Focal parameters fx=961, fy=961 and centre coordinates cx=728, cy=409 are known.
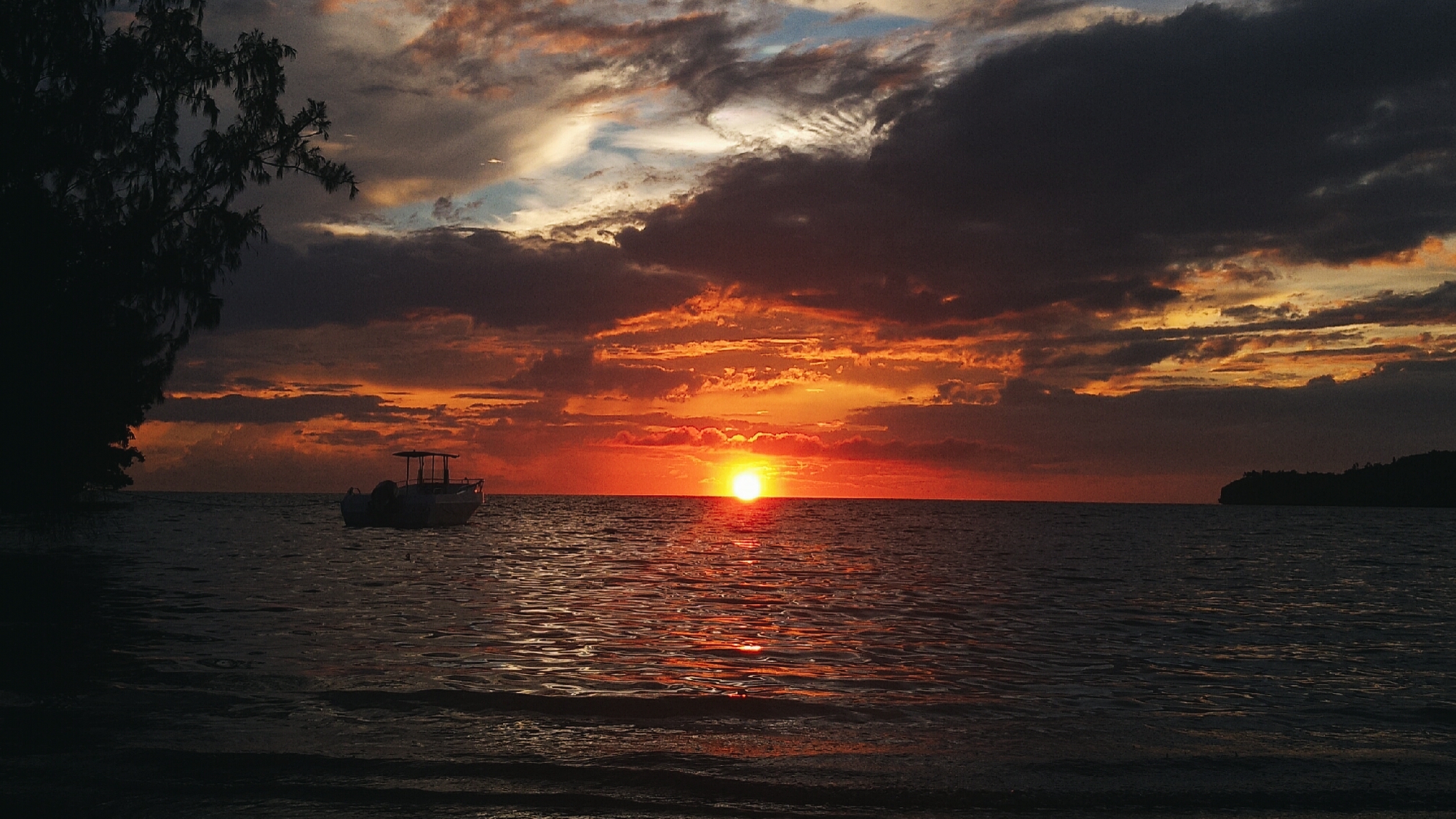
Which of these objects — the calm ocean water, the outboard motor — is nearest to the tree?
the calm ocean water

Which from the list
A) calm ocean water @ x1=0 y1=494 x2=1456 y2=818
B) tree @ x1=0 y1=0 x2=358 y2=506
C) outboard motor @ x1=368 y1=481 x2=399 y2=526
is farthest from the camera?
outboard motor @ x1=368 y1=481 x2=399 y2=526

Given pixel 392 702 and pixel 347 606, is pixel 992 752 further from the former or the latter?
pixel 347 606

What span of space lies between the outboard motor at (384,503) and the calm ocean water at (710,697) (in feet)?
114

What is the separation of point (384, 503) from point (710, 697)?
61.8 metres

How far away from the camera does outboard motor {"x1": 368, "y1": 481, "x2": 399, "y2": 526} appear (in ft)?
232

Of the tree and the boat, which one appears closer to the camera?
the tree

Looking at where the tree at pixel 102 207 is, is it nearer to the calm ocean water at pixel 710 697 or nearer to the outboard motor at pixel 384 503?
the calm ocean water at pixel 710 697

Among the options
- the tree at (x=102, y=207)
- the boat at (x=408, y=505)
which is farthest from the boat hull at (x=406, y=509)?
the tree at (x=102, y=207)

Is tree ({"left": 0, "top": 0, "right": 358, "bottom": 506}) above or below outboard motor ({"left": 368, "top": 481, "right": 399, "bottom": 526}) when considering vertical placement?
above

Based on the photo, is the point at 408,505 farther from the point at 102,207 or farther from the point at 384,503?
the point at 102,207

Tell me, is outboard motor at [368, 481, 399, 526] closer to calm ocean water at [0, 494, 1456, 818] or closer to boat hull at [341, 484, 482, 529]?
boat hull at [341, 484, 482, 529]

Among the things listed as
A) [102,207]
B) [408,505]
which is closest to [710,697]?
[102,207]

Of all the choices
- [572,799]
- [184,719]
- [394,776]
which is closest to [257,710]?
[184,719]

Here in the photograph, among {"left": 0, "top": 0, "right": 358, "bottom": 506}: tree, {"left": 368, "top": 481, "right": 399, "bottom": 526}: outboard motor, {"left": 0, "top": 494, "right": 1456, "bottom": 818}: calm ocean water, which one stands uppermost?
{"left": 0, "top": 0, "right": 358, "bottom": 506}: tree
